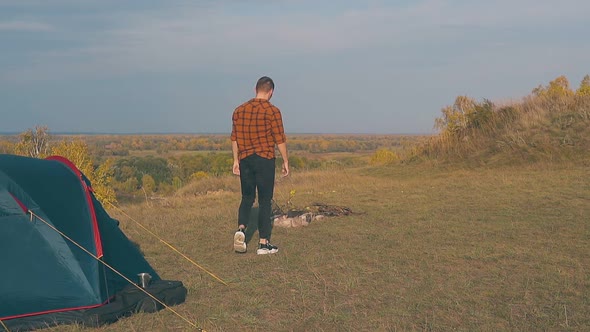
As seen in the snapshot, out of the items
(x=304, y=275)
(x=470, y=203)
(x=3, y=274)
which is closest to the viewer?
(x=3, y=274)

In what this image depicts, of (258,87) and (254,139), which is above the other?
(258,87)

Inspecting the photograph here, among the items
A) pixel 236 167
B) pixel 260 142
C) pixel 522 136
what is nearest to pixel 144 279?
pixel 236 167

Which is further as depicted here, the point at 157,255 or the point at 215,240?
the point at 215,240

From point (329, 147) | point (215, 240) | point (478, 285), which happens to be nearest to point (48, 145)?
point (215, 240)

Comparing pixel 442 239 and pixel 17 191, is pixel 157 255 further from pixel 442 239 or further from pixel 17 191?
pixel 442 239

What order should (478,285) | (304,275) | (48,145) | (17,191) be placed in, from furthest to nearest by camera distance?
(48,145), (304,275), (478,285), (17,191)

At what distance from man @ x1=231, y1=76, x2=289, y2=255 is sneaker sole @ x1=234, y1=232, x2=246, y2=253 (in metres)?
0.02

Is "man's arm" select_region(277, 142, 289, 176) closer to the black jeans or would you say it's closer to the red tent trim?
the black jeans

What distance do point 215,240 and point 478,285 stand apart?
12.9ft

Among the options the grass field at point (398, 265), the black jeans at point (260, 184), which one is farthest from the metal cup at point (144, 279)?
the black jeans at point (260, 184)

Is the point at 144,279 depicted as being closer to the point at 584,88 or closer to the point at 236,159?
the point at 236,159

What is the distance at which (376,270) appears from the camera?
6227mm

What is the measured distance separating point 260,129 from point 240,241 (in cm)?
141

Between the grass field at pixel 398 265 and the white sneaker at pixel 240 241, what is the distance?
0.16 metres
